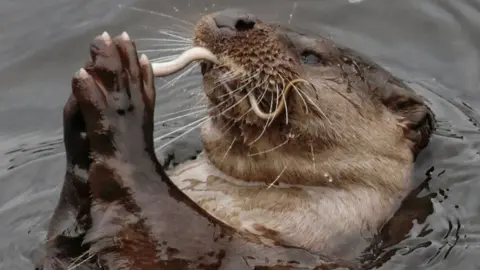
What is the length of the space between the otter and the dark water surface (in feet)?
1.05

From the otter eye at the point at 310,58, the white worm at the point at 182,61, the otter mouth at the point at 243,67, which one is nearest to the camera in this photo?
the white worm at the point at 182,61

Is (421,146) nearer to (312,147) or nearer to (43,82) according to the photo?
(312,147)

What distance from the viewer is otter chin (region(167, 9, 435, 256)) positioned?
493 centimetres

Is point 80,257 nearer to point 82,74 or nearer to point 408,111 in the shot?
point 82,74

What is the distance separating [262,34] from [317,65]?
1.59 ft

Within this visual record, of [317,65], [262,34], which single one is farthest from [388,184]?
[262,34]

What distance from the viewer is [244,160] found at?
525 centimetres

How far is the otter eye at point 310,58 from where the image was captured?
5332mm

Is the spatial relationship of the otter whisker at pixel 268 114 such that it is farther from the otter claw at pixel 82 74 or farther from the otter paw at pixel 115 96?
the otter claw at pixel 82 74

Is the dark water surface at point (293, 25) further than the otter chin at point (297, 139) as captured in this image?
Yes

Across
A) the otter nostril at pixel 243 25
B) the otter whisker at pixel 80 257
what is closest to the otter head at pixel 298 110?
the otter nostril at pixel 243 25

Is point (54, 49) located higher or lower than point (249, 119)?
lower

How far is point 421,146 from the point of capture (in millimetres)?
5750

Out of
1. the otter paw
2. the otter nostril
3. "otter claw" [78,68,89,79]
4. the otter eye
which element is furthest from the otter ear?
"otter claw" [78,68,89,79]
